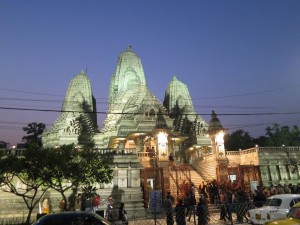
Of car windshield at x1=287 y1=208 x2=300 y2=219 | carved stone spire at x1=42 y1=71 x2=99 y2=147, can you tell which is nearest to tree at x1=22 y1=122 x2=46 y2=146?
carved stone spire at x1=42 y1=71 x2=99 y2=147

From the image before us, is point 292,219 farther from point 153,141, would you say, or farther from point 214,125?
point 153,141

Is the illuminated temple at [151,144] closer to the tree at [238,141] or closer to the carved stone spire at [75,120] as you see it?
the carved stone spire at [75,120]

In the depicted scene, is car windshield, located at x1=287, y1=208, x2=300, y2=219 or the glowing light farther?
the glowing light

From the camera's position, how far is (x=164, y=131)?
28.3m

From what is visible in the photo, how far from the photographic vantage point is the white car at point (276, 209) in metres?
11.4

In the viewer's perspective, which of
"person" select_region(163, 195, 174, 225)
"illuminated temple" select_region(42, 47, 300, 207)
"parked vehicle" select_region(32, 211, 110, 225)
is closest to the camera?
"parked vehicle" select_region(32, 211, 110, 225)

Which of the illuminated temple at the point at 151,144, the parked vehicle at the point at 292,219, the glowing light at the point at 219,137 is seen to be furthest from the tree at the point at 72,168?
the glowing light at the point at 219,137

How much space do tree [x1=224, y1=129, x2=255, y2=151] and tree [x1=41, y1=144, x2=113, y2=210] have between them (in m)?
38.9

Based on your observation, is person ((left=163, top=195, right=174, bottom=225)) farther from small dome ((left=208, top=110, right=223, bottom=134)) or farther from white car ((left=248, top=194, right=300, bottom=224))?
small dome ((left=208, top=110, right=223, bottom=134))

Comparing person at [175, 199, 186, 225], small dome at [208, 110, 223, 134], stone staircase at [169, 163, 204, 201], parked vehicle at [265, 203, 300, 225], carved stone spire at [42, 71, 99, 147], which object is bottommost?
person at [175, 199, 186, 225]

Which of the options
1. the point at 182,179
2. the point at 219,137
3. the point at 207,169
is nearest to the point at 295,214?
the point at 182,179

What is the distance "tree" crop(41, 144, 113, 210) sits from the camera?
1582 centimetres

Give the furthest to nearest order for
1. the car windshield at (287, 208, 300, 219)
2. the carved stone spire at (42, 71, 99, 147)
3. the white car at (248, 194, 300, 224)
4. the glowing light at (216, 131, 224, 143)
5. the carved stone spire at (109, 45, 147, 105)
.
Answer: the carved stone spire at (109, 45, 147, 105) < the carved stone spire at (42, 71, 99, 147) < the glowing light at (216, 131, 224, 143) < the white car at (248, 194, 300, 224) < the car windshield at (287, 208, 300, 219)

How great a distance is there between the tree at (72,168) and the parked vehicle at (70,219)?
8.29 m
